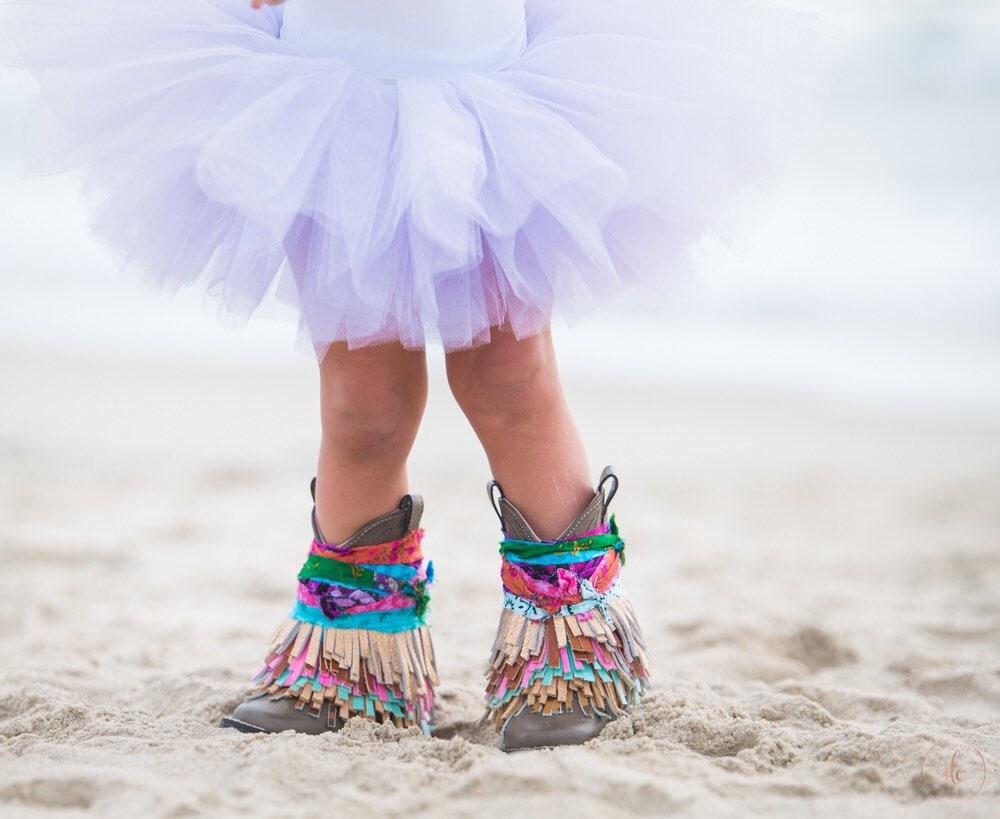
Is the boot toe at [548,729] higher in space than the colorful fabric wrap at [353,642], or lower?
lower

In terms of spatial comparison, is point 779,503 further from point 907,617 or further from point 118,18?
point 118,18

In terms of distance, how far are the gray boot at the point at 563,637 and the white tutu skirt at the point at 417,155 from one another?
11.8 inches

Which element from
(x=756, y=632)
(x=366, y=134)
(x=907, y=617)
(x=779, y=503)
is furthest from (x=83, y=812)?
(x=779, y=503)

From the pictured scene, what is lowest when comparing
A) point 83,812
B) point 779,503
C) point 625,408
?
point 83,812

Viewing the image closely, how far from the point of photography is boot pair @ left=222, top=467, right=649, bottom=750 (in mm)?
1449

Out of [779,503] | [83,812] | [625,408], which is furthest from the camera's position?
[625,408]

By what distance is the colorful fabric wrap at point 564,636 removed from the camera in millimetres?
1446

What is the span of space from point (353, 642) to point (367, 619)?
0.04 metres

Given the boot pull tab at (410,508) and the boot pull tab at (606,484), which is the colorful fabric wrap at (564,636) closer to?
the boot pull tab at (606,484)

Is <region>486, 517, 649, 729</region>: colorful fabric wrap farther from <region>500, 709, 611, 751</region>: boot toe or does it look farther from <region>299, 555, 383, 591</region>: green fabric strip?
<region>299, 555, 383, 591</region>: green fabric strip

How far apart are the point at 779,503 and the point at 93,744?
2371 millimetres

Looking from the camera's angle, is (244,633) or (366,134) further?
(244,633)

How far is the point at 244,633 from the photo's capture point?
7.09ft

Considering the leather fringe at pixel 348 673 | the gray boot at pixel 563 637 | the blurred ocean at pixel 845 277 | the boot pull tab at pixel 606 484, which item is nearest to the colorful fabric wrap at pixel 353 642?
the leather fringe at pixel 348 673
